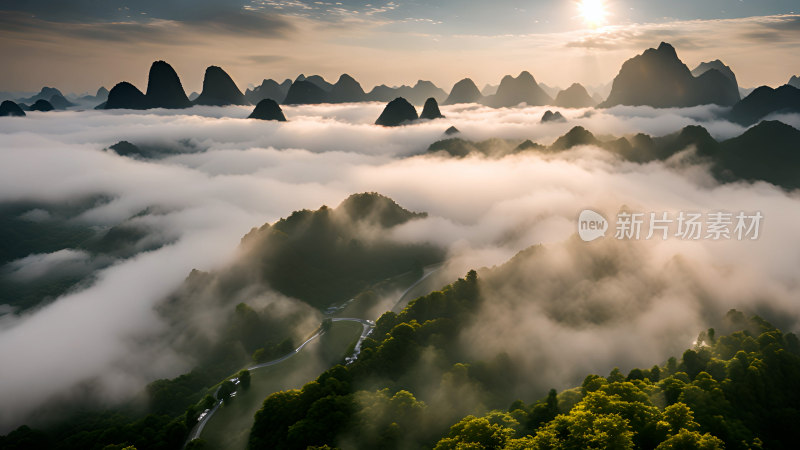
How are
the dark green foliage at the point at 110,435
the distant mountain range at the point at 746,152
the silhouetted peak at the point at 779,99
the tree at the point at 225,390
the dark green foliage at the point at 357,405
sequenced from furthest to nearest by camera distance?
the silhouetted peak at the point at 779,99 → the distant mountain range at the point at 746,152 → the tree at the point at 225,390 → the dark green foliage at the point at 110,435 → the dark green foliage at the point at 357,405

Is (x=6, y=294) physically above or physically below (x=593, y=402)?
below

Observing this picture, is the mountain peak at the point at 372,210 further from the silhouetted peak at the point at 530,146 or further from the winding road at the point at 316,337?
the silhouetted peak at the point at 530,146

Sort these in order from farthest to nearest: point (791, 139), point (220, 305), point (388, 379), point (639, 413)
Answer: point (791, 139), point (220, 305), point (388, 379), point (639, 413)

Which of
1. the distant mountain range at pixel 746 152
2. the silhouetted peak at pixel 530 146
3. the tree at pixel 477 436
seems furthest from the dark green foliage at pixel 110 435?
the distant mountain range at pixel 746 152

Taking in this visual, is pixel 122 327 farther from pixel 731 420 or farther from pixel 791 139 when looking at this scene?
pixel 791 139

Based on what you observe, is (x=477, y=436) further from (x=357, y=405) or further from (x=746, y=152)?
(x=746, y=152)

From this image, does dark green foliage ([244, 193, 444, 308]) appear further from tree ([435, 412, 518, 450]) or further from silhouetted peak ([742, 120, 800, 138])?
silhouetted peak ([742, 120, 800, 138])

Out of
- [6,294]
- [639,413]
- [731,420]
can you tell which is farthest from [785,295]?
[6,294]

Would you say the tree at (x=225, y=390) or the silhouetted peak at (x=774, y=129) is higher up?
the silhouetted peak at (x=774, y=129)

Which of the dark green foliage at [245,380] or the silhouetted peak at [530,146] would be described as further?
the silhouetted peak at [530,146]

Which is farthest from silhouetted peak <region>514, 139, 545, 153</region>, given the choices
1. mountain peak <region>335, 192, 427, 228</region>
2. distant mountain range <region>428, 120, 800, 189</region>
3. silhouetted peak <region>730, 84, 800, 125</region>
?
silhouetted peak <region>730, 84, 800, 125</region>

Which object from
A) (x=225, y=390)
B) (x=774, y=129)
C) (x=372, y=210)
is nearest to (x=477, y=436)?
(x=225, y=390)
